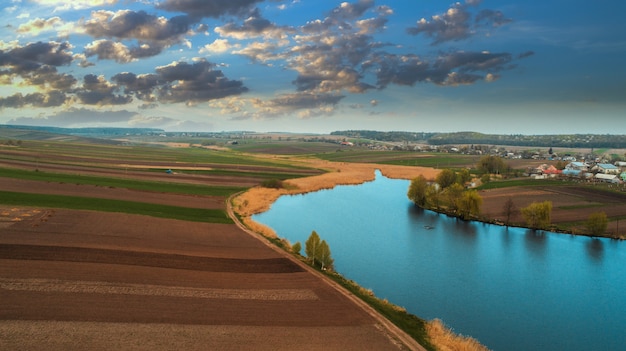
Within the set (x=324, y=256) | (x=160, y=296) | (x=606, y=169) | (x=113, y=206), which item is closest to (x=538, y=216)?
(x=324, y=256)

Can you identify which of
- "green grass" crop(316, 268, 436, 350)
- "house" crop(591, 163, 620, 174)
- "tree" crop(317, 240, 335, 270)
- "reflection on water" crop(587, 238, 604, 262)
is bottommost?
"reflection on water" crop(587, 238, 604, 262)

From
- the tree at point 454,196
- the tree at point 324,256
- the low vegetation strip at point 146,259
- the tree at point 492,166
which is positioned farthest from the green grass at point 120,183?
the tree at point 492,166

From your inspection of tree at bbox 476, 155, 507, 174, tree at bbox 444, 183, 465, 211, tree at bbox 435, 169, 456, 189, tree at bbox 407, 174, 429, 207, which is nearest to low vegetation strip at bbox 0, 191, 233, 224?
tree at bbox 444, 183, 465, 211

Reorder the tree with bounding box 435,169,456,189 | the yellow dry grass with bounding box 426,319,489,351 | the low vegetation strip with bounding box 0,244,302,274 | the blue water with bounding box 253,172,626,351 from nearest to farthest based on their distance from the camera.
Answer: the yellow dry grass with bounding box 426,319,489,351
the blue water with bounding box 253,172,626,351
the low vegetation strip with bounding box 0,244,302,274
the tree with bounding box 435,169,456,189

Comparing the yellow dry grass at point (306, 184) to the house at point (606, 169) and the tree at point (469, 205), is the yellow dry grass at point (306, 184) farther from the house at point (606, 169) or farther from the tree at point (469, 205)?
the house at point (606, 169)

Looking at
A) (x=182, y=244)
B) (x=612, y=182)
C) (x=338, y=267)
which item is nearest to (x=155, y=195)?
(x=182, y=244)

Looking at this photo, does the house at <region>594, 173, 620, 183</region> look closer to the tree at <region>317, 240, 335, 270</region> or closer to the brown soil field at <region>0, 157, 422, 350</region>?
the tree at <region>317, 240, 335, 270</region>
